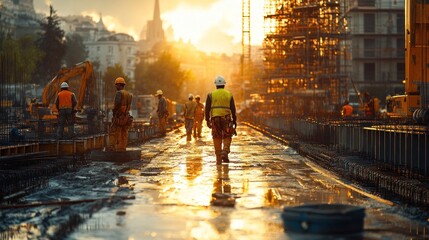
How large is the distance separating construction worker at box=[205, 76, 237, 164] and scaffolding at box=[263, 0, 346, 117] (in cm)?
4572

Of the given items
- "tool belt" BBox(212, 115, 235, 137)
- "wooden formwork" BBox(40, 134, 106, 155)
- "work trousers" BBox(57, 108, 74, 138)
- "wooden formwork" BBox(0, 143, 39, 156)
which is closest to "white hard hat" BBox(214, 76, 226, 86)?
"tool belt" BBox(212, 115, 235, 137)

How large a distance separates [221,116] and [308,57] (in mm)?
49216

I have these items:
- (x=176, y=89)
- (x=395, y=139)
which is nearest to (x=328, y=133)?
(x=395, y=139)

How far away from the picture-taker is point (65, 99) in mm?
28203

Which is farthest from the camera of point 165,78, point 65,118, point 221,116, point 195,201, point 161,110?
point 165,78

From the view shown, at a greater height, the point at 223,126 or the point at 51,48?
the point at 51,48

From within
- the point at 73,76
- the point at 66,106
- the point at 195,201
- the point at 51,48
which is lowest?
the point at 195,201

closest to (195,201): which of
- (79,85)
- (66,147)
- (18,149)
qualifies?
(18,149)

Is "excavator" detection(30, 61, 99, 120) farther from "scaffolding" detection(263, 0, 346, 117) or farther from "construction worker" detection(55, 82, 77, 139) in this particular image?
"scaffolding" detection(263, 0, 346, 117)

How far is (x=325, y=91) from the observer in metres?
69.1

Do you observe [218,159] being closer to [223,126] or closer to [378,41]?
[223,126]

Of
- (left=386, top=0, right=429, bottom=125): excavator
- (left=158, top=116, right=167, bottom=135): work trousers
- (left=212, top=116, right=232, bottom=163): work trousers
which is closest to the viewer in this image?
(left=212, top=116, right=232, bottom=163): work trousers

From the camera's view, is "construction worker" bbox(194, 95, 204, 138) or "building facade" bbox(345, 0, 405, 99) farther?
"building facade" bbox(345, 0, 405, 99)

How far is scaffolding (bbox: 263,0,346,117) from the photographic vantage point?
70.0 m
